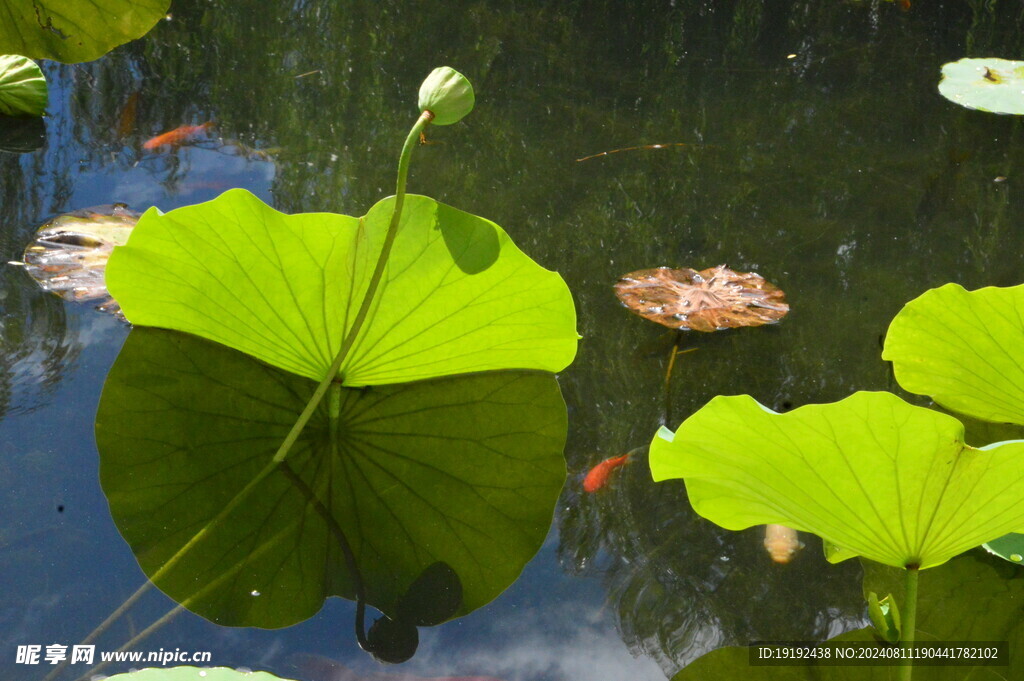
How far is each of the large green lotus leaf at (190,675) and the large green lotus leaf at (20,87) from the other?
4.67 feet

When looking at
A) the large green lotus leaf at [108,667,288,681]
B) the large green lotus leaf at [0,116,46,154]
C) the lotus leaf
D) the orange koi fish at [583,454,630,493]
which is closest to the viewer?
the large green lotus leaf at [108,667,288,681]

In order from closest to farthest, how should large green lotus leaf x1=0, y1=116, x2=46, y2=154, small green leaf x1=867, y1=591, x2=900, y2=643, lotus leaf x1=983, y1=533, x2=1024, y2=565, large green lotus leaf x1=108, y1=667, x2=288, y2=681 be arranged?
large green lotus leaf x1=108, y1=667, x2=288, y2=681 < small green leaf x1=867, y1=591, x2=900, y2=643 < lotus leaf x1=983, y1=533, x2=1024, y2=565 < large green lotus leaf x1=0, y1=116, x2=46, y2=154

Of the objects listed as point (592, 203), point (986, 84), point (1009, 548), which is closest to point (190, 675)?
point (1009, 548)

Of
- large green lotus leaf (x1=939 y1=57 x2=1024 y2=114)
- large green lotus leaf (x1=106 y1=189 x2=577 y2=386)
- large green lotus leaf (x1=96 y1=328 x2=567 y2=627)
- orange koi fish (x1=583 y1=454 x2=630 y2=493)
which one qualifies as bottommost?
large green lotus leaf (x1=96 y1=328 x2=567 y2=627)

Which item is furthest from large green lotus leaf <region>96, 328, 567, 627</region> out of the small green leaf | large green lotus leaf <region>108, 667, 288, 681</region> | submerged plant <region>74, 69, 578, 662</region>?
the small green leaf

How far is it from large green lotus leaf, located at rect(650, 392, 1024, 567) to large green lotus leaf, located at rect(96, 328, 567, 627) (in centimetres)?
26

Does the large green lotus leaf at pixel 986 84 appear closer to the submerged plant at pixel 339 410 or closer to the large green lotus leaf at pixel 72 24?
the submerged plant at pixel 339 410

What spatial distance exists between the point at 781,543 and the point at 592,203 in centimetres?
85

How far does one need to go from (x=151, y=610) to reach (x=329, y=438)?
300mm

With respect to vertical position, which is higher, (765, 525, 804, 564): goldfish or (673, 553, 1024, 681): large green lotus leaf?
(673, 553, 1024, 681): large green lotus leaf

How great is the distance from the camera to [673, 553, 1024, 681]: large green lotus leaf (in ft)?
2.72

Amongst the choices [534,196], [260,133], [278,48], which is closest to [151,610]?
[534,196]

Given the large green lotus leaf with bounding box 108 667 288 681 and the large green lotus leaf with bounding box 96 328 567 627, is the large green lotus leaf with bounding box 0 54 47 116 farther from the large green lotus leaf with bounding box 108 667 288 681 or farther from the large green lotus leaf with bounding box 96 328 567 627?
the large green lotus leaf with bounding box 108 667 288 681

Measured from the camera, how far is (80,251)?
1.38m
